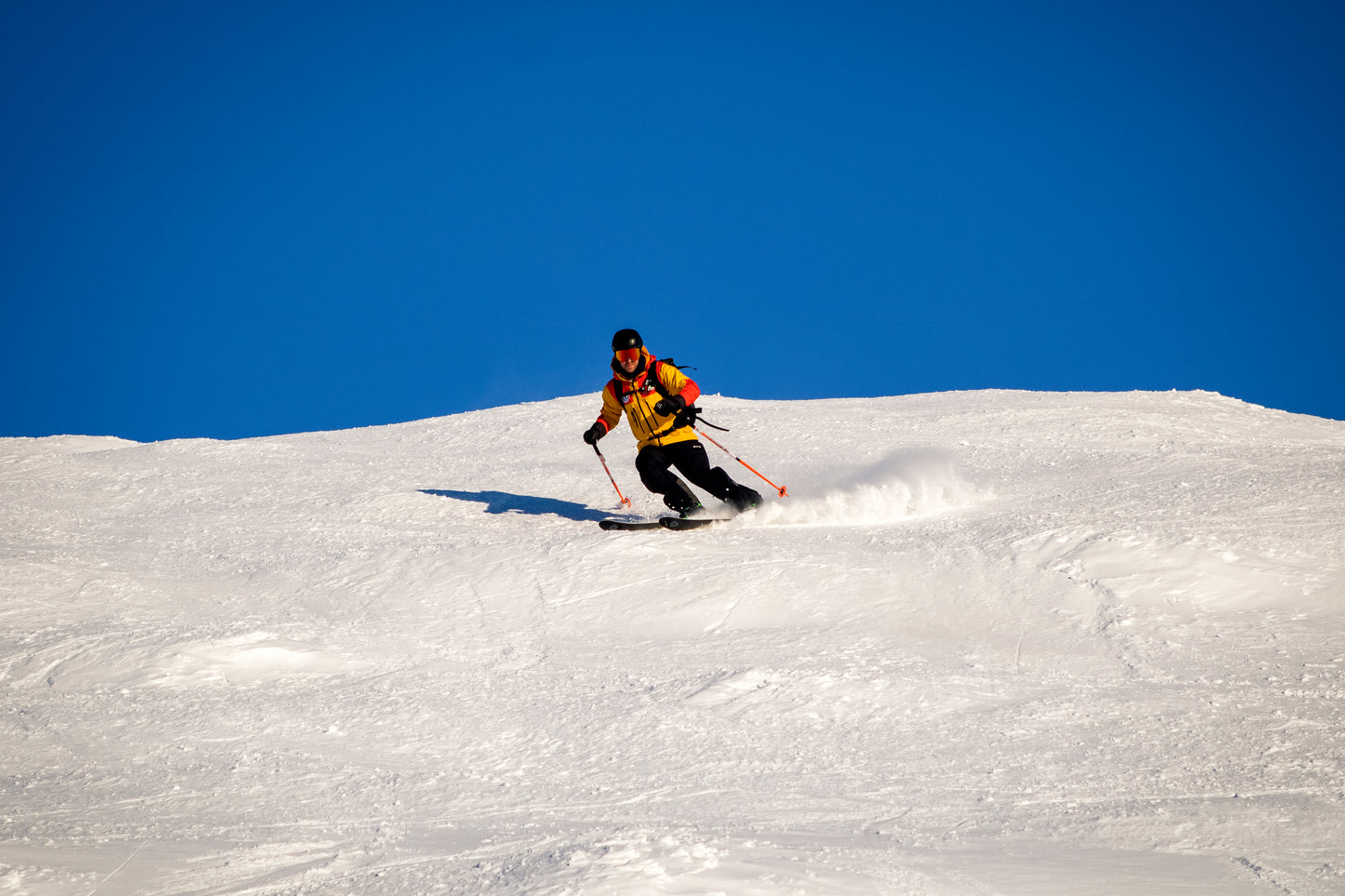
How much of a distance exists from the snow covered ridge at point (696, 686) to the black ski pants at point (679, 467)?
0.62m

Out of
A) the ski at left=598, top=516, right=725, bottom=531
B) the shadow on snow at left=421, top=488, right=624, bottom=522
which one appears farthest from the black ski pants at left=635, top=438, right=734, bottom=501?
the shadow on snow at left=421, top=488, right=624, bottom=522

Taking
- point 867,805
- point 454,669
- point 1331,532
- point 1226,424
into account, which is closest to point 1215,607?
point 1331,532

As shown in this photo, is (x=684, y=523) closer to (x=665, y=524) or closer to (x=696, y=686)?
(x=665, y=524)

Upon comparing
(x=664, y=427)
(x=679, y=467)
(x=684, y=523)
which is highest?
(x=664, y=427)

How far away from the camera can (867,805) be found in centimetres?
430

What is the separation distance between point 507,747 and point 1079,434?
31.4 ft

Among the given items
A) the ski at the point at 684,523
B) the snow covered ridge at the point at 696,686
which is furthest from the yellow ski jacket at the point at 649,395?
the snow covered ridge at the point at 696,686

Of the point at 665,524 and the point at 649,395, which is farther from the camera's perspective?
the point at 649,395

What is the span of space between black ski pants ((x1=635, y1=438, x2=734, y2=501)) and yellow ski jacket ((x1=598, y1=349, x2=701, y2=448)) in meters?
0.07

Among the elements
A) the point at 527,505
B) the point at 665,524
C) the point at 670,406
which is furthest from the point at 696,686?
the point at 527,505

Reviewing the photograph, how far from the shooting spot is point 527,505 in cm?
1074

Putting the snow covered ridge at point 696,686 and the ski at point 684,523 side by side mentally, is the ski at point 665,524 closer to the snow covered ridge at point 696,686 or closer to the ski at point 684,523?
the ski at point 684,523

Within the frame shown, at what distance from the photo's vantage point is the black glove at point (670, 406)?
9398 mm

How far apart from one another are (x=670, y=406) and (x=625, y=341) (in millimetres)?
723
